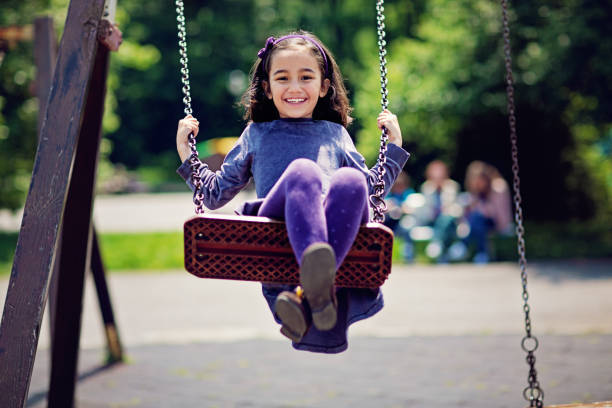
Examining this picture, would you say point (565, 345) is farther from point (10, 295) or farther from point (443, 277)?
point (10, 295)

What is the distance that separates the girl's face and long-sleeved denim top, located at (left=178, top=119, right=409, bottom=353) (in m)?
0.08

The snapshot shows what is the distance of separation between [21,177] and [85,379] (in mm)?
10149

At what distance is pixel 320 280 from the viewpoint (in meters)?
2.55

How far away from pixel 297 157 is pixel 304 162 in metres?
0.31

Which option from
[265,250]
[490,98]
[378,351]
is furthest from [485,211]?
[265,250]

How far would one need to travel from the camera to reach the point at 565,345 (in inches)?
252

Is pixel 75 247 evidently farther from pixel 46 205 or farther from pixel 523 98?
pixel 523 98

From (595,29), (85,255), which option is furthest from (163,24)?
(85,255)

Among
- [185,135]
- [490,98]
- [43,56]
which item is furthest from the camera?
[490,98]

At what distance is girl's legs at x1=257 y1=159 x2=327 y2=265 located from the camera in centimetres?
264

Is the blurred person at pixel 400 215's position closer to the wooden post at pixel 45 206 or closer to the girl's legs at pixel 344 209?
the wooden post at pixel 45 206

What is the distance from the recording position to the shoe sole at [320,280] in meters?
2.53

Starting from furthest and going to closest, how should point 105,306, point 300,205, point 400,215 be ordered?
1. point 400,215
2. point 105,306
3. point 300,205

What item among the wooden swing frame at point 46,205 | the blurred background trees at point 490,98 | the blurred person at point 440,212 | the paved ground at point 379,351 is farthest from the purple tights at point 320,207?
the blurred person at point 440,212
